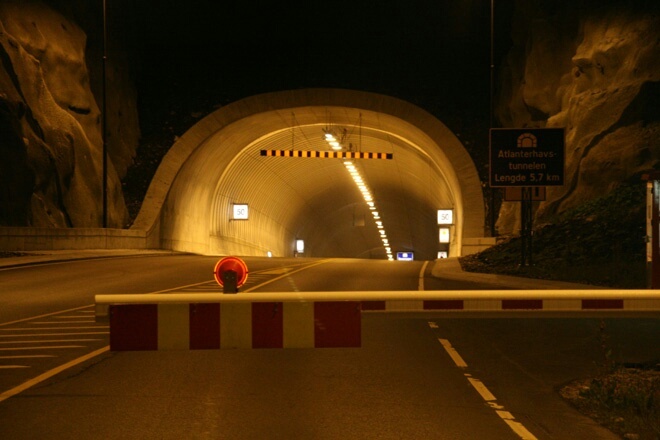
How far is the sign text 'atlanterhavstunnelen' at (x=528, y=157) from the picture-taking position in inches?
1034

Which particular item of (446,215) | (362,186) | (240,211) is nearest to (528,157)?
(446,215)

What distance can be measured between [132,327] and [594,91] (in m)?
27.6

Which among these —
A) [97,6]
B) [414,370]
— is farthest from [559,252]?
[97,6]

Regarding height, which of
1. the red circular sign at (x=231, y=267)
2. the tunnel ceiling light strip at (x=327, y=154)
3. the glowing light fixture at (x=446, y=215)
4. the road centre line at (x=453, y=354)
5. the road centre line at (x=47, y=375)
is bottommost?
the road centre line at (x=453, y=354)

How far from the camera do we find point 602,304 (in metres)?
8.66

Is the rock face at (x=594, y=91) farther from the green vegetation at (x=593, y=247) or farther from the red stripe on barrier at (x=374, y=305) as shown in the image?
the red stripe on barrier at (x=374, y=305)

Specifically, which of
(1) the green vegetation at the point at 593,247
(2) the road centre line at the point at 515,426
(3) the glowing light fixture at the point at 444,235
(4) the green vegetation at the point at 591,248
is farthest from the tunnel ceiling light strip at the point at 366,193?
(2) the road centre line at the point at 515,426

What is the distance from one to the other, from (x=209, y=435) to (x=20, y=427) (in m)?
1.59

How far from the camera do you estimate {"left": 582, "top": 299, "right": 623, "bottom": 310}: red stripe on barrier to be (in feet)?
28.3

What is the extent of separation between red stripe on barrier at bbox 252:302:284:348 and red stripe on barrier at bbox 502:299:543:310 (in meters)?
2.15

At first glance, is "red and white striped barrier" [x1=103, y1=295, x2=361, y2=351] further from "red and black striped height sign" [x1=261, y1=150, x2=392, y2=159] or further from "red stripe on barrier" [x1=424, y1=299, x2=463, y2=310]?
"red and black striped height sign" [x1=261, y1=150, x2=392, y2=159]

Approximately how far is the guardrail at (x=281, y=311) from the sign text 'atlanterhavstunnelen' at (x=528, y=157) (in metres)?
18.0

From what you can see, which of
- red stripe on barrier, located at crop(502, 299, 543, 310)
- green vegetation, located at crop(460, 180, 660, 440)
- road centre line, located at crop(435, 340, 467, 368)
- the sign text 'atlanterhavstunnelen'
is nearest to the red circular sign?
→ red stripe on barrier, located at crop(502, 299, 543, 310)

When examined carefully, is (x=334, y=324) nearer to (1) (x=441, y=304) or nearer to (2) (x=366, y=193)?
(1) (x=441, y=304)
